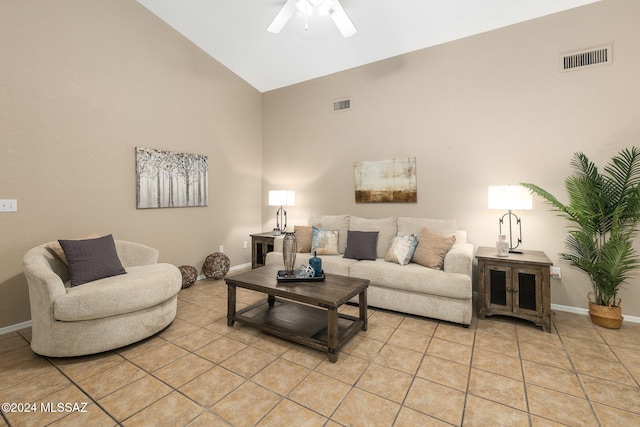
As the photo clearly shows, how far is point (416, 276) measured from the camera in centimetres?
288

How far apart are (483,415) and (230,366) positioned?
161 centimetres

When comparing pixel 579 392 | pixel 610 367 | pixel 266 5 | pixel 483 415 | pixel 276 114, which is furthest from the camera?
pixel 276 114

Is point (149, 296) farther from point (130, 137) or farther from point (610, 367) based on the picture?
point (610, 367)

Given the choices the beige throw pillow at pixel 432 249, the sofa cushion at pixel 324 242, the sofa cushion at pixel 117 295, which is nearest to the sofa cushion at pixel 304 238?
the sofa cushion at pixel 324 242

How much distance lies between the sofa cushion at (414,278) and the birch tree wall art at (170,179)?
254cm

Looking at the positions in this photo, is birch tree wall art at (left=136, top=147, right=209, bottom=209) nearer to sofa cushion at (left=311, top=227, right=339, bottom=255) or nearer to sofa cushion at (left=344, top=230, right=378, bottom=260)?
sofa cushion at (left=311, top=227, right=339, bottom=255)

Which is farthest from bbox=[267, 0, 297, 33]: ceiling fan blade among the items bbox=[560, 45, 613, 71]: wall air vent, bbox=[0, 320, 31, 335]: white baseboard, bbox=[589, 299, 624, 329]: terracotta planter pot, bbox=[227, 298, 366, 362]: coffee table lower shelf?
bbox=[589, 299, 624, 329]: terracotta planter pot

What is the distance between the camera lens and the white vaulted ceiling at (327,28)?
10.2 feet

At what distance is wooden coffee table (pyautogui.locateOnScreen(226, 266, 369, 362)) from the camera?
2178mm

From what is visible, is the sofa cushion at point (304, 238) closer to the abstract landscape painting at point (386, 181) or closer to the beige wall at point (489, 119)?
the beige wall at point (489, 119)

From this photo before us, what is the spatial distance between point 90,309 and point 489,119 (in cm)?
431

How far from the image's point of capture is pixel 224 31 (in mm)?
3830

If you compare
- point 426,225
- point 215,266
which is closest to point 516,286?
point 426,225

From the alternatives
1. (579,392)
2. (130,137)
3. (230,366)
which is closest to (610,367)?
(579,392)
